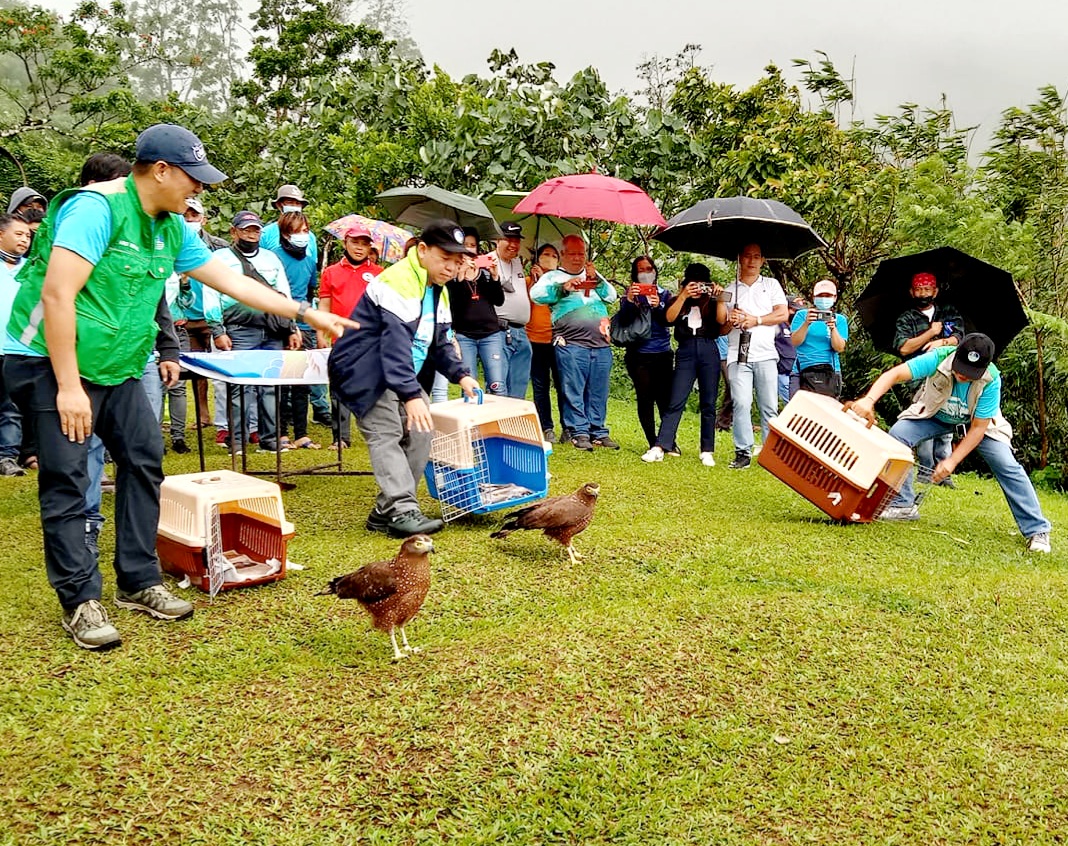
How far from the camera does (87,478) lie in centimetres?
355

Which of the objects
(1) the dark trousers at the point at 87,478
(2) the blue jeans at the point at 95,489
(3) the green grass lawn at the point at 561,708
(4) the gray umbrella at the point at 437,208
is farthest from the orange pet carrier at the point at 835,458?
(2) the blue jeans at the point at 95,489

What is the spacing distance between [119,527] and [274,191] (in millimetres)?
9966

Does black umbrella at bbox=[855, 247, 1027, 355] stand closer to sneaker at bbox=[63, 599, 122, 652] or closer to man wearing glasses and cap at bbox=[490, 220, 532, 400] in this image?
man wearing glasses and cap at bbox=[490, 220, 532, 400]

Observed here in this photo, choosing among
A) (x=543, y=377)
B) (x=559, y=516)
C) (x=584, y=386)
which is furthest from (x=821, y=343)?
(x=559, y=516)

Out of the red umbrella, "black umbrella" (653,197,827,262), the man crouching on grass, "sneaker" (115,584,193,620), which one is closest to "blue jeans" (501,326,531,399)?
the red umbrella

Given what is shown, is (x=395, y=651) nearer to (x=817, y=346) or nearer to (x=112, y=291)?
(x=112, y=291)

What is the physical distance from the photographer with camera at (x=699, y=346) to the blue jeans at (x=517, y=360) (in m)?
1.33

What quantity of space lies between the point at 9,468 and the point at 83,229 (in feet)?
14.1

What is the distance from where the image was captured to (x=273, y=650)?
12.4 ft

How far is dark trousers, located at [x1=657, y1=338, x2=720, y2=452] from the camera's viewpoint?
8008 millimetres

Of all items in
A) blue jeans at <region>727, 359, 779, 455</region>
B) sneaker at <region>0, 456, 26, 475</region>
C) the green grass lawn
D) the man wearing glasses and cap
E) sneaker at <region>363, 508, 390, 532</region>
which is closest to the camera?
the green grass lawn

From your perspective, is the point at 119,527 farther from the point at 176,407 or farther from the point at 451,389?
the point at 451,389

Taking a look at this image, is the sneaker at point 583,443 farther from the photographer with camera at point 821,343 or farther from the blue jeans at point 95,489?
the blue jeans at point 95,489

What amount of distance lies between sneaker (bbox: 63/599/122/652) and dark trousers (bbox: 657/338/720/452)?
5.37m
